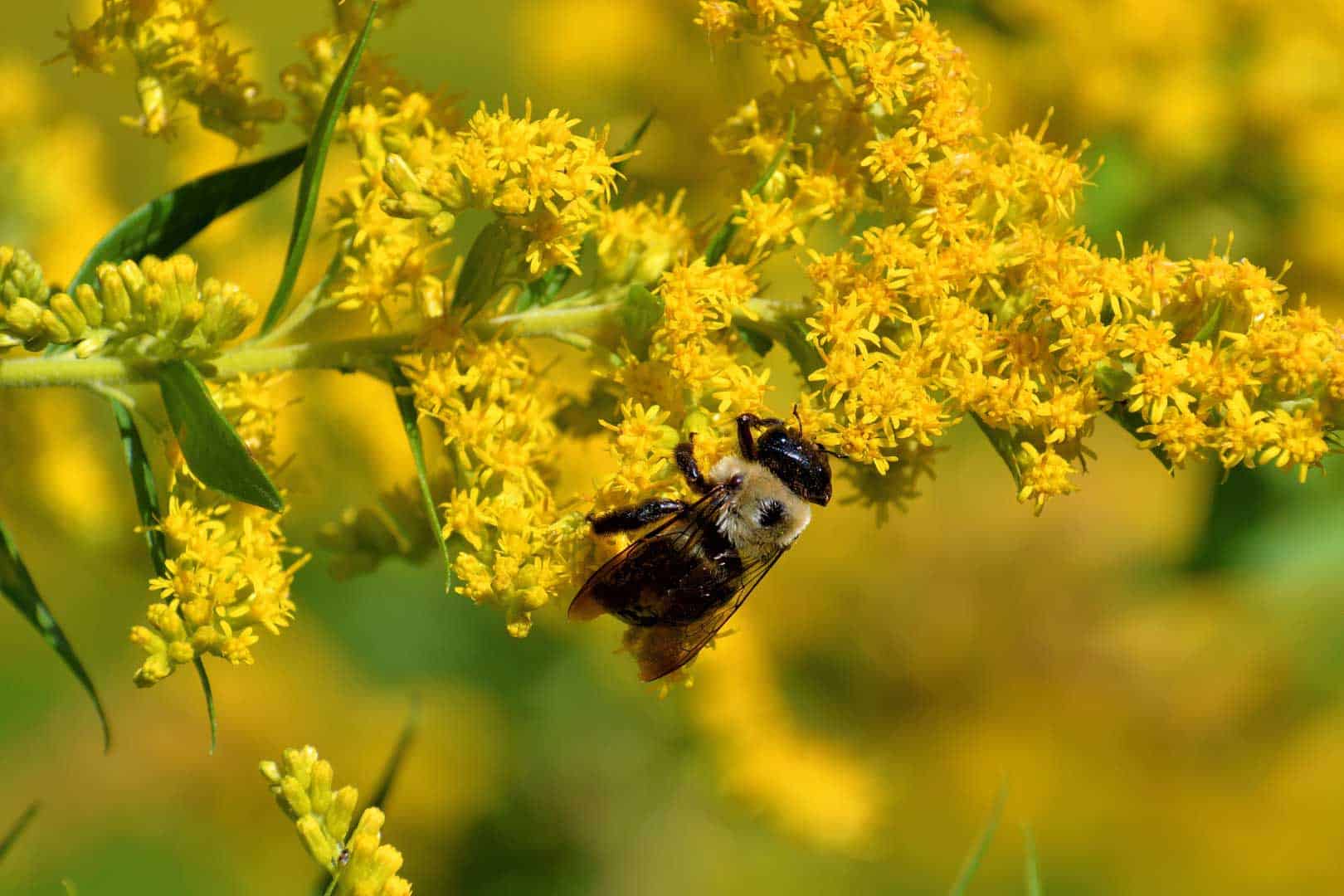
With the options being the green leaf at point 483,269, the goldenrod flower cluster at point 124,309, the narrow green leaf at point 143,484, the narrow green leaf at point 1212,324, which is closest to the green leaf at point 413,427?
the green leaf at point 483,269

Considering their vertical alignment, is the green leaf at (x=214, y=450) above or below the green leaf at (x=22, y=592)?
above

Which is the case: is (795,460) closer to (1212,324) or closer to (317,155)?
(1212,324)

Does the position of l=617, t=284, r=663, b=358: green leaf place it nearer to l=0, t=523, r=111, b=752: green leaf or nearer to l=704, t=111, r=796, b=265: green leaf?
l=704, t=111, r=796, b=265: green leaf

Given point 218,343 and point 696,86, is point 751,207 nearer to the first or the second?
point 218,343

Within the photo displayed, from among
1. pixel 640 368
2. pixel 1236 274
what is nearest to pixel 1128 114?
pixel 1236 274

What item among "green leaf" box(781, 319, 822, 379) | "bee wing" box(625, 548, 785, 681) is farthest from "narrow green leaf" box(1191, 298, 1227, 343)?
"bee wing" box(625, 548, 785, 681)

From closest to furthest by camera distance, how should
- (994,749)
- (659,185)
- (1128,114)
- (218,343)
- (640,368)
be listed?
(218,343) → (640,368) → (659,185) → (1128,114) → (994,749)

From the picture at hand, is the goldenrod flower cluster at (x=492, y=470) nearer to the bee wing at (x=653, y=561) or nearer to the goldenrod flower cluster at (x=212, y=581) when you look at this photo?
the bee wing at (x=653, y=561)
